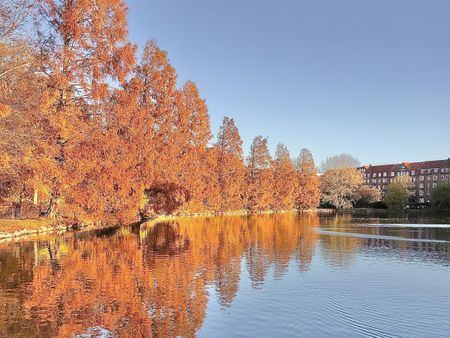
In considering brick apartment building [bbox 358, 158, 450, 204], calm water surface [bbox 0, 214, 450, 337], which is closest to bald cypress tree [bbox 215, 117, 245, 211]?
calm water surface [bbox 0, 214, 450, 337]

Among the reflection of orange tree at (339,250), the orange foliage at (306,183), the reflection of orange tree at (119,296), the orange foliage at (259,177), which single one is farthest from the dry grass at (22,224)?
the orange foliage at (306,183)

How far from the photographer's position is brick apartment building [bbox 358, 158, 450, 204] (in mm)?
132375

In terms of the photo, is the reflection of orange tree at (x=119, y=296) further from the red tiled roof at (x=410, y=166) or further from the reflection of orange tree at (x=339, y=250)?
the red tiled roof at (x=410, y=166)

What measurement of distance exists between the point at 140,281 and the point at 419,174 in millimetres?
143493

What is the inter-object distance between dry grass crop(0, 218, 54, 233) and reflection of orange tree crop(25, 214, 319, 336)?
363 cm

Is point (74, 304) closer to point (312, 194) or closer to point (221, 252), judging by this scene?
point (221, 252)

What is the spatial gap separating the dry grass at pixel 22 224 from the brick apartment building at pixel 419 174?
120m

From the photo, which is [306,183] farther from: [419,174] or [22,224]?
[22,224]

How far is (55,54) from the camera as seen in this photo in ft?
83.4

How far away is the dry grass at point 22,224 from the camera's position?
24.4 m

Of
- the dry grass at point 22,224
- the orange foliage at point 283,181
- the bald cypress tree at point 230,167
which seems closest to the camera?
the dry grass at point 22,224

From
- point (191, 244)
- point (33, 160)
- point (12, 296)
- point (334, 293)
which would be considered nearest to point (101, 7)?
point (33, 160)

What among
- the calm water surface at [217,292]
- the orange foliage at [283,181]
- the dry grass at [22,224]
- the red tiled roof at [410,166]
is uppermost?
the red tiled roof at [410,166]

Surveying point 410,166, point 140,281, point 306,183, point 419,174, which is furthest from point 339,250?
point 410,166
